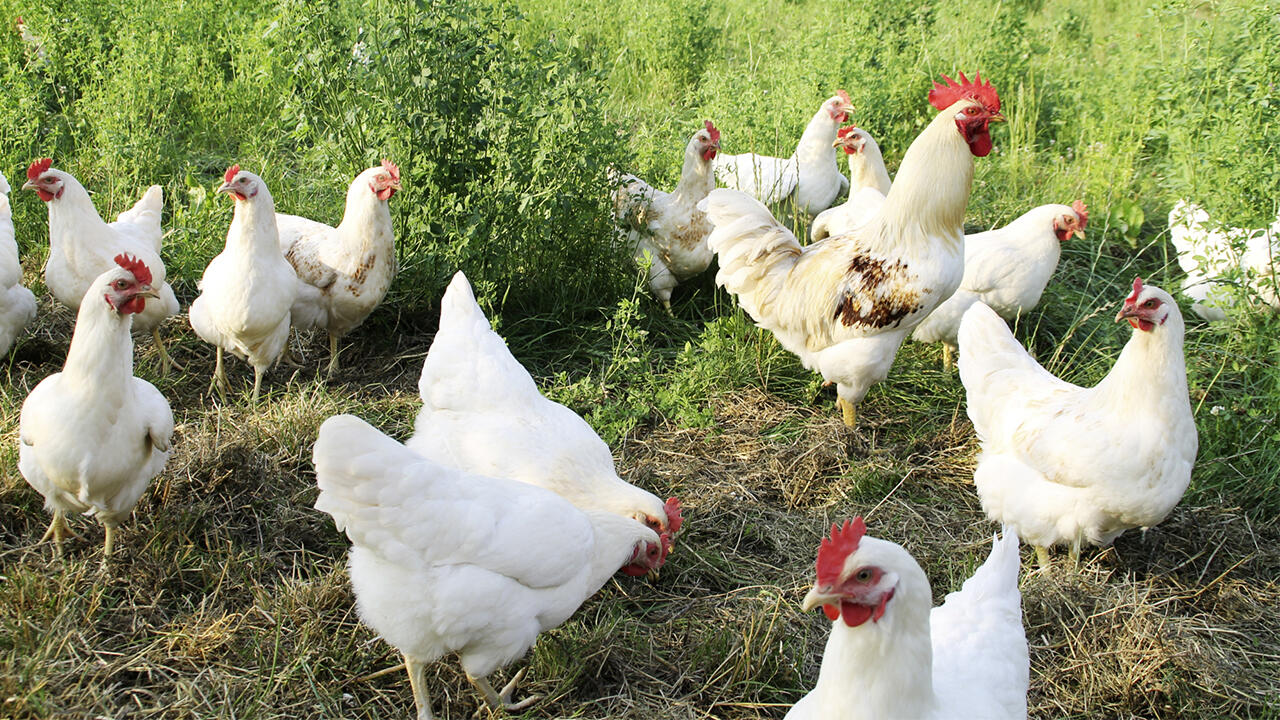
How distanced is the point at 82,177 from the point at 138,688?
4250 millimetres

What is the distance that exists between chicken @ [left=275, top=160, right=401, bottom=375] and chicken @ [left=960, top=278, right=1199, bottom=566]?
311 centimetres

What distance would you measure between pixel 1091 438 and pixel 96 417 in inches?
149

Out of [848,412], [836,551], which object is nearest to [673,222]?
[848,412]

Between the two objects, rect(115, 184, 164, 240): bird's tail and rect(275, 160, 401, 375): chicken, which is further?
rect(115, 184, 164, 240): bird's tail

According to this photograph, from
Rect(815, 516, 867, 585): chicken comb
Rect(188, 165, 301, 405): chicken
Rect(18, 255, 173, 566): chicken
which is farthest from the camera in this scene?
Rect(188, 165, 301, 405): chicken

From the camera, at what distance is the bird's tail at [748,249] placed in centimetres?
518

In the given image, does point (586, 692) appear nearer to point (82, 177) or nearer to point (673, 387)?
point (673, 387)

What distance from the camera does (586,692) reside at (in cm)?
350

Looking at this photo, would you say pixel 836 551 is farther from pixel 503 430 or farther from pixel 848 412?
pixel 848 412

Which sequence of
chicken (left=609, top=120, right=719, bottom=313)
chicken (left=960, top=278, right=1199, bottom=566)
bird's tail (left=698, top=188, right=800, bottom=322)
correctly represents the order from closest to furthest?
chicken (left=960, top=278, right=1199, bottom=566) < bird's tail (left=698, top=188, right=800, bottom=322) < chicken (left=609, top=120, right=719, bottom=313)

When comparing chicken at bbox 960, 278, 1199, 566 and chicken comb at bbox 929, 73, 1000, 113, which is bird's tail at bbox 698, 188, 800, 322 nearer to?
chicken comb at bbox 929, 73, 1000, 113

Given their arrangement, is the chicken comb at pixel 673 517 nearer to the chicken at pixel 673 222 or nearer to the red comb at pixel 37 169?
the chicken at pixel 673 222

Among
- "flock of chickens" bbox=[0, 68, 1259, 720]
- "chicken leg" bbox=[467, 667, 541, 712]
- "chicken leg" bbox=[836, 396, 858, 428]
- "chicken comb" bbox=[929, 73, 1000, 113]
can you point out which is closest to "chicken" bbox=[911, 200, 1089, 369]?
"flock of chickens" bbox=[0, 68, 1259, 720]

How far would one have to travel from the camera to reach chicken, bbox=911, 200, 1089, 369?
5.35 metres
